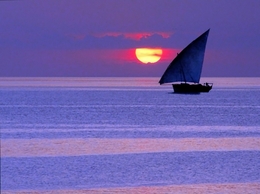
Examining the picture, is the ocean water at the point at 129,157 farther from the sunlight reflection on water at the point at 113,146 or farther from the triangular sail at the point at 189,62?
the triangular sail at the point at 189,62

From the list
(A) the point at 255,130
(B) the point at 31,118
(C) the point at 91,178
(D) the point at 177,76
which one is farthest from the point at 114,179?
(D) the point at 177,76

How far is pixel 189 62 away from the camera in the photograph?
256 feet

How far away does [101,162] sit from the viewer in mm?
24812

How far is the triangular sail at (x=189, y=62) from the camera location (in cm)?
7775

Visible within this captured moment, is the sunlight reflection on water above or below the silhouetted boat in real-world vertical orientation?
below

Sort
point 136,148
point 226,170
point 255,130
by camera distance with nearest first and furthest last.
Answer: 1. point 226,170
2. point 136,148
3. point 255,130

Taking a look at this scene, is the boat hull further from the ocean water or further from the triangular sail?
the ocean water

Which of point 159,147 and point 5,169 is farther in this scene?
point 159,147

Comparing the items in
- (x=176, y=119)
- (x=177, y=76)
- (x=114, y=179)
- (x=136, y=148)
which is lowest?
(x=114, y=179)

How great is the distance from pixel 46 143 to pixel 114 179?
37.8 ft

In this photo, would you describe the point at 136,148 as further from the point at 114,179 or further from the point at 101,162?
the point at 114,179

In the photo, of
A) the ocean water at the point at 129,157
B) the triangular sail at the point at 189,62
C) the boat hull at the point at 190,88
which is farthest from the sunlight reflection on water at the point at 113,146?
the boat hull at the point at 190,88

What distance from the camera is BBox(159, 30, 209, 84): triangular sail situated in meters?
77.8

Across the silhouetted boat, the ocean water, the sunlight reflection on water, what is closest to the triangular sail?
the silhouetted boat
